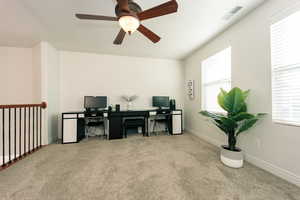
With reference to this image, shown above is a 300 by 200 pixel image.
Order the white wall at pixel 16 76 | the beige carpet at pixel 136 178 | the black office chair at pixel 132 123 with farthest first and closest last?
the black office chair at pixel 132 123
the white wall at pixel 16 76
the beige carpet at pixel 136 178

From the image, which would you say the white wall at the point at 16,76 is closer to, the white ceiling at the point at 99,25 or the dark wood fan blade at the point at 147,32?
the white ceiling at the point at 99,25

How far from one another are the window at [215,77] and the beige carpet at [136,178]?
1.31m

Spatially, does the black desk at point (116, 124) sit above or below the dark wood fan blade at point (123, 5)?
below

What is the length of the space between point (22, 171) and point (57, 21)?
265 cm

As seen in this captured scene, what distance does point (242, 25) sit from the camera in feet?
7.54

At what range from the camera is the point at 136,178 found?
1.73 metres

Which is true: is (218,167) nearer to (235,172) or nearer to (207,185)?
(235,172)

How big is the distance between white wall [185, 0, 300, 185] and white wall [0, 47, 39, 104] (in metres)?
5.10

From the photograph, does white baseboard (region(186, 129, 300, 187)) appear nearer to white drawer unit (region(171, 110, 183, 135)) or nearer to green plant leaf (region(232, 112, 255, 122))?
green plant leaf (region(232, 112, 255, 122))

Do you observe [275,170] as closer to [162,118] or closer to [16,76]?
[162,118]

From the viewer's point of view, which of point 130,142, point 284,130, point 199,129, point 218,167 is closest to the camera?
point 284,130

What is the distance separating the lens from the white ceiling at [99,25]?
1.91 m

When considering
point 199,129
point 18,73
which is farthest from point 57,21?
point 199,129

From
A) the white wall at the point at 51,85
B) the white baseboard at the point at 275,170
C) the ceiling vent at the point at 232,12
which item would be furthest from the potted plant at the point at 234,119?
the white wall at the point at 51,85
